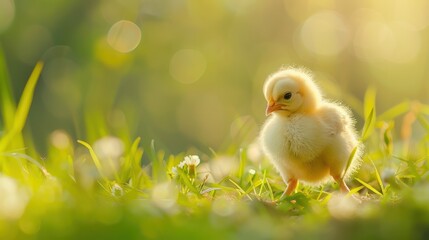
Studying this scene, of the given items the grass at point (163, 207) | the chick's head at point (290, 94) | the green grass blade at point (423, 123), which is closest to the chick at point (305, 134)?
the chick's head at point (290, 94)

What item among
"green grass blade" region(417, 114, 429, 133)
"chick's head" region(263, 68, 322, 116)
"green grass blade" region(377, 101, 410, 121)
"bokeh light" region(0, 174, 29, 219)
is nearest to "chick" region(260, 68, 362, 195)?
"chick's head" region(263, 68, 322, 116)

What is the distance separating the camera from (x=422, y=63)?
18.6 meters

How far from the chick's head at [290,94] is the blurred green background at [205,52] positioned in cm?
1041

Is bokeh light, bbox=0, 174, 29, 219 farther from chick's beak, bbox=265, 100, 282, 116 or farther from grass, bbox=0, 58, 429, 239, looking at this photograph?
chick's beak, bbox=265, 100, 282, 116

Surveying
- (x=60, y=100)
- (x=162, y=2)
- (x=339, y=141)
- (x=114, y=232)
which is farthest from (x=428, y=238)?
(x=162, y=2)

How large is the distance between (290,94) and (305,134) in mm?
291

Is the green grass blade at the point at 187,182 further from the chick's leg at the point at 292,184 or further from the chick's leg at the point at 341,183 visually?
the chick's leg at the point at 341,183

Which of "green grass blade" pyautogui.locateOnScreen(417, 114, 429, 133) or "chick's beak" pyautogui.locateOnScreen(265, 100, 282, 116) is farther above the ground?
"chick's beak" pyautogui.locateOnScreen(265, 100, 282, 116)

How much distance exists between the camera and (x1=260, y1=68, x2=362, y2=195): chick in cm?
371

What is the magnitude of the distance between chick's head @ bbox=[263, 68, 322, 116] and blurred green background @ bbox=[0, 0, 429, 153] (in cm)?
1041

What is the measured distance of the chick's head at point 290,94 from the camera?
3.89 m

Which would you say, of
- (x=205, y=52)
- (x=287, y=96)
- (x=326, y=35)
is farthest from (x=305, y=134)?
(x=205, y=52)

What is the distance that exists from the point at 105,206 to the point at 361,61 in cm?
1762

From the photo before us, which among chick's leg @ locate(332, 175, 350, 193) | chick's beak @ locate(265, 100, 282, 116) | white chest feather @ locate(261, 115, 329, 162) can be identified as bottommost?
chick's leg @ locate(332, 175, 350, 193)
